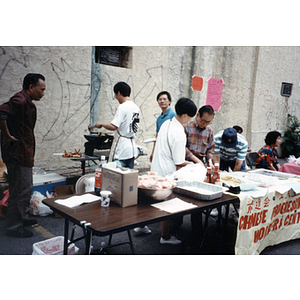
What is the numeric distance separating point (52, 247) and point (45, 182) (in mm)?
1742

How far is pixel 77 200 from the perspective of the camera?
2.37 m

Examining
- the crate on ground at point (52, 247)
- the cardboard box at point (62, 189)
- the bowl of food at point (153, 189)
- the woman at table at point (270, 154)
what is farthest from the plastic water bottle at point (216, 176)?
the cardboard box at point (62, 189)

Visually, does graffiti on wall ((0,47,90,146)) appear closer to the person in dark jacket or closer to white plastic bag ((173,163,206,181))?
the person in dark jacket

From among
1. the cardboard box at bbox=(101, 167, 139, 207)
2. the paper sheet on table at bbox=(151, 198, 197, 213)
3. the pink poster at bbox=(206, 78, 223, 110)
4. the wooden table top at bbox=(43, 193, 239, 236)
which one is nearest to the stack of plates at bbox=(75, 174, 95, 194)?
the wooden table top at bbox=(43, 193, 239, 236)

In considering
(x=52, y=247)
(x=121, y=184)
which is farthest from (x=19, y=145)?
(x=121, y=184)

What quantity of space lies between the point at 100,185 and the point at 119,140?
1760 mm

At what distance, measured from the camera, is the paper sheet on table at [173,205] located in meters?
2.29

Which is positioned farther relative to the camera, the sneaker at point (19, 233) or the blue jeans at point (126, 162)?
the blue jeans at point (126, 162)

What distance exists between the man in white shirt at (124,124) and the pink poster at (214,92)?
4.45 m

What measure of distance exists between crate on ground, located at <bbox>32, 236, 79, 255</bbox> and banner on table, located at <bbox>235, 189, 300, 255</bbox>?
1667mm

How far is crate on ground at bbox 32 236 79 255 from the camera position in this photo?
266 centimetres

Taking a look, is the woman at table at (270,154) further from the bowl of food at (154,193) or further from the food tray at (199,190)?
the bowl of food at (154,193)

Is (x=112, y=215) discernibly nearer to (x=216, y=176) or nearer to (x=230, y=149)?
(x=216, y=176)

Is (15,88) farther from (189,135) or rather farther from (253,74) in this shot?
(253,74)
